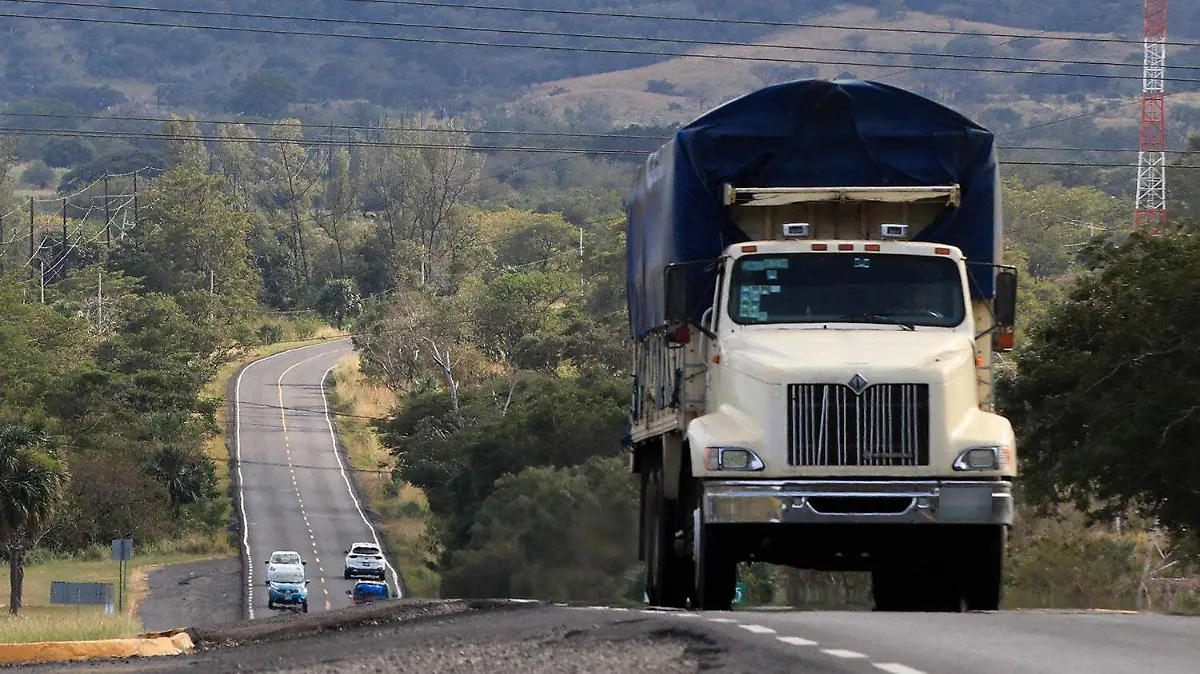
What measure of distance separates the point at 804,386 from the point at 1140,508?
53.4 ft

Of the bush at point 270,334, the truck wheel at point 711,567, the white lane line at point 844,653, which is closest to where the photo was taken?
the white lane line at point 844,653

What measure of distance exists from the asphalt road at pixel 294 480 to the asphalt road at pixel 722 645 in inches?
1763

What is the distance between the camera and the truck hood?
49.2ft

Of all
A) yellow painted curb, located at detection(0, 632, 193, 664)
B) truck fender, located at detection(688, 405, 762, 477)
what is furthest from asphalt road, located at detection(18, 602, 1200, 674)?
truck fender, located at detection(688, 405, 762, 477)

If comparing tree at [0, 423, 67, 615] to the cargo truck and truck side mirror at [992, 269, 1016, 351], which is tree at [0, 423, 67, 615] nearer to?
the cargo truck

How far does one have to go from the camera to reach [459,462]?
6938 centimetres

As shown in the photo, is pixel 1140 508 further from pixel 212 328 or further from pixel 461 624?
pixel 212 328

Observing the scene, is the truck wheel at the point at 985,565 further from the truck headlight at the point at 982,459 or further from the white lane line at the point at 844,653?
the white lane line at the point at 844,653

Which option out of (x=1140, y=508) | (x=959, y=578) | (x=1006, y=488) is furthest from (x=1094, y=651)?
(x=1140, y=508)

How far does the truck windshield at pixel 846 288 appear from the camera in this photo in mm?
15742

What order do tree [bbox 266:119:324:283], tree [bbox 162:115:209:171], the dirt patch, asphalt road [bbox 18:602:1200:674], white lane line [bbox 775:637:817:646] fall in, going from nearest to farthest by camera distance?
asphalt road [bbox 18:602:1200:674]
white lane line [bbox 775:637:817:646]
the dirt patch
tree [bbox 266:119:324:283]
tree [bbox 162:115:209:171]

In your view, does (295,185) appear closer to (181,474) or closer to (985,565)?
(181,474)

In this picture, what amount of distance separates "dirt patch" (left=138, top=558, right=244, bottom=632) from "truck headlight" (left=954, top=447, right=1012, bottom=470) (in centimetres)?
4098

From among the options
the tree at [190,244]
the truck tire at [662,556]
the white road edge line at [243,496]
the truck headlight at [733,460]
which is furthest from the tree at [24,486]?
the tree at [190,244]
